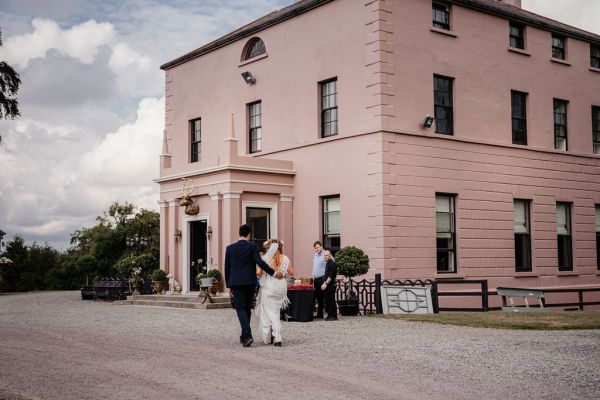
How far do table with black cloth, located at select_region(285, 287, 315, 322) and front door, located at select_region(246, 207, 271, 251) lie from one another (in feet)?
18.8

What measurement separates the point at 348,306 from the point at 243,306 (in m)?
6.39

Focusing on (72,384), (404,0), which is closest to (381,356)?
(72,384)

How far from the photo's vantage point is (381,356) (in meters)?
11.0

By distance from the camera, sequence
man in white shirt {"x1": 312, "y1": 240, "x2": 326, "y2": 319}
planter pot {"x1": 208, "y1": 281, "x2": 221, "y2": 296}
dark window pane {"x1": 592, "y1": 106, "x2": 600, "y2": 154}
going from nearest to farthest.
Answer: man in white shirt {"x1": 312, "y1": 240, "x2": 326, "y2": 319} < planter pot {"x1": 208, "y1": 281, "x2": 221, "y2": 296} < dark window pane {"x1": 592, "y1": 106, "x2": 600, "y2": 154}

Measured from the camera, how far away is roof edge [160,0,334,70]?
901 inches

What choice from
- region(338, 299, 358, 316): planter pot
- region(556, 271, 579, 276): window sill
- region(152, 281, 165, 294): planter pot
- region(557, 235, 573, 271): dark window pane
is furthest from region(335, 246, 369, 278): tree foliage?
region(557, 235, 573, 271): dark window pane

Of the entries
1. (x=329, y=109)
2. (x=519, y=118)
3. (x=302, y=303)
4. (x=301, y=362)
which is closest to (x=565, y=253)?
(x=519, y=118)

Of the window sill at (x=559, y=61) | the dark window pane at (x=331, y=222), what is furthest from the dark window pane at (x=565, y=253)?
the dark window pane at (x=331, y=222)

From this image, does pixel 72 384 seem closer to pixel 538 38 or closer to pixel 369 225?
pixel 369 225

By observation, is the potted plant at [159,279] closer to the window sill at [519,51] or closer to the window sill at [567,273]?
the window sill at [567,273]

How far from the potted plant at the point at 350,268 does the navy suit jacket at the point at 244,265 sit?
5993 mm

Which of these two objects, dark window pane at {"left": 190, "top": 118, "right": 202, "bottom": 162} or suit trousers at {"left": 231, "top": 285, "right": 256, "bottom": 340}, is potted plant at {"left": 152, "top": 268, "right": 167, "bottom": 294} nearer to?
dark window pane at {"left": 190, "top": 118, "right": 202, "bottom": 162}

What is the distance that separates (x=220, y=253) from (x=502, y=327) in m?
9.52

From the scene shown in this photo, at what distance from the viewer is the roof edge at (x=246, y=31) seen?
22.9 m
